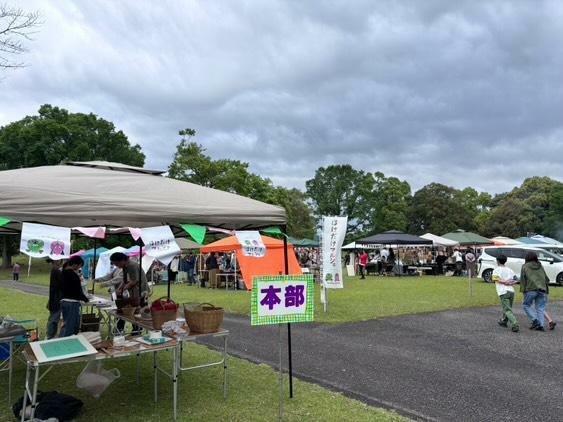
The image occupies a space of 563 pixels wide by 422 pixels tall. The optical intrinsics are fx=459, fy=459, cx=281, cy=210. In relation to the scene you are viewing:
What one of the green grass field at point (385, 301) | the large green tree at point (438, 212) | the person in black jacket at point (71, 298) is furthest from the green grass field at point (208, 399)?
the large green tree at point (438, 212)

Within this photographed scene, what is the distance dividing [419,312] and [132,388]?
26.6ft

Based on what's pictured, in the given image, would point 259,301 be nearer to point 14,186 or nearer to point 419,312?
point 14,186

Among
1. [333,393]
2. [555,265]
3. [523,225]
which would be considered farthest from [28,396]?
[523,225]

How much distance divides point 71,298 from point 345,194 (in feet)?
212

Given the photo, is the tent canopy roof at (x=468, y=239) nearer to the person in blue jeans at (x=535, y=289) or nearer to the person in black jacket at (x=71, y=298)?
the person in blue jeans at (x=535, y=289)

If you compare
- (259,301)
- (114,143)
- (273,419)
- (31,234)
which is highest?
(114,143)

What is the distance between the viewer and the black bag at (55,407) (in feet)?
13.9

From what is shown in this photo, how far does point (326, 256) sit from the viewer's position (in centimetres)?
1171

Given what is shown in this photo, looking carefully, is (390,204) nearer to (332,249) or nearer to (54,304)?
(332,249)

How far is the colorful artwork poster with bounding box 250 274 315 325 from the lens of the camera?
14.4ft

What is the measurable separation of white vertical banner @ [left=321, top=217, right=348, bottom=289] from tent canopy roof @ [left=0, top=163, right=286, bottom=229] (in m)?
6.53

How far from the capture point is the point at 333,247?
1177 cm

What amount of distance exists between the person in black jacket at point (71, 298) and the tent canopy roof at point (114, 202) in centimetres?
214

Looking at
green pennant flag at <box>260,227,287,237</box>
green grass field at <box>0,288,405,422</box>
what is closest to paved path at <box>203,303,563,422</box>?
green grass field at <box>0,288,405,422</box>
